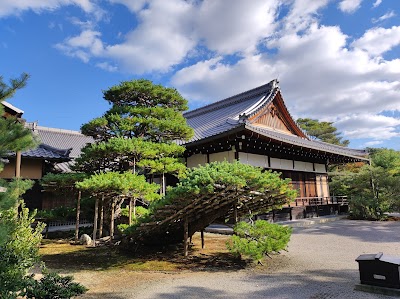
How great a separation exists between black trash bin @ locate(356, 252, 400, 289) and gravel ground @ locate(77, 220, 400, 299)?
0.86 ft

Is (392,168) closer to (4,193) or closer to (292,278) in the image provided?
(292,278)

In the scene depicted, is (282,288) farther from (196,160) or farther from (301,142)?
(301,142)

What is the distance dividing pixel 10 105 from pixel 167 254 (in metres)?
5.93

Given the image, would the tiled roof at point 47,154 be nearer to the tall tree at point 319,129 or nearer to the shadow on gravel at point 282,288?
the shadow on gravel at point 282,288

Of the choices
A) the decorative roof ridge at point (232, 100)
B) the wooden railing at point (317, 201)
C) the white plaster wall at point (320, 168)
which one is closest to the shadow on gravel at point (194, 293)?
the wooden railing at point (317, 201)

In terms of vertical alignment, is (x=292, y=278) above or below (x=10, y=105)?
below

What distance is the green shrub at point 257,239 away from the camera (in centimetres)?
661

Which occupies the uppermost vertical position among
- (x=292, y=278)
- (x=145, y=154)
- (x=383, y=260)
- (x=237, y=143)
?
(x=237, y=143)

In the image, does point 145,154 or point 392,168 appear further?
point 392,168

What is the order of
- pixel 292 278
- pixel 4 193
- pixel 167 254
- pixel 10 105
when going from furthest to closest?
pixel 167 254 < pixel 10 105 < pixel 292 278 < pixel 4 193

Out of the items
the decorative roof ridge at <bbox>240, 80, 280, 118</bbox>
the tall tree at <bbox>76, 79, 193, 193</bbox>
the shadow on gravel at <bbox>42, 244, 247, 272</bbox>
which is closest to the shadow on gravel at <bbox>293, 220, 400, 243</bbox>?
the shadow on gravel at <bbox>42, 244, 247, 272</bbox>

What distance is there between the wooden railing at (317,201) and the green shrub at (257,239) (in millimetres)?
9278

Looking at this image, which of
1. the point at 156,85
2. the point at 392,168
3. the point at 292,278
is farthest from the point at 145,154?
the point at 392,168

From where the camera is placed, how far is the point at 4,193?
433cm
